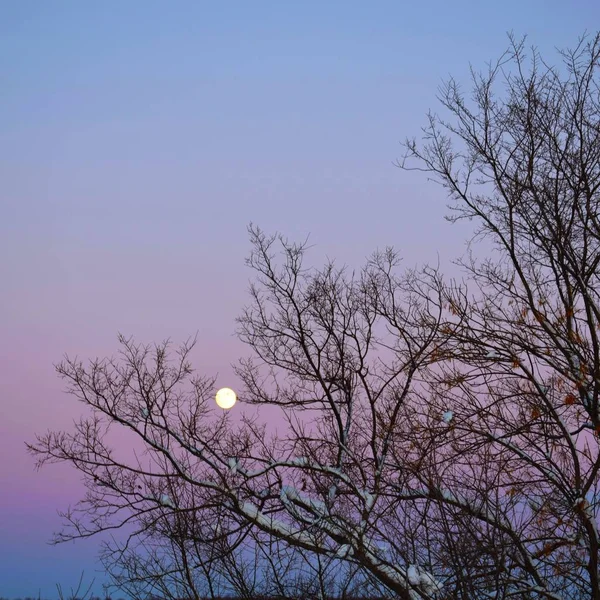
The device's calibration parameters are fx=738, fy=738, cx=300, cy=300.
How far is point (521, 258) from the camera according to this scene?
10125 millimetres

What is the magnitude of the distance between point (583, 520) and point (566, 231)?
317 cm

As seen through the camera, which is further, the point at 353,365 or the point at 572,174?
the point at 353,365

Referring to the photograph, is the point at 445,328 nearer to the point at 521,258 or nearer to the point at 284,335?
the point at 521,258

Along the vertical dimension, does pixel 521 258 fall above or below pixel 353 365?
below

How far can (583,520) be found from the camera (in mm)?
8047

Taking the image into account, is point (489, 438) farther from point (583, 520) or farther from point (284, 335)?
point (284, 335)

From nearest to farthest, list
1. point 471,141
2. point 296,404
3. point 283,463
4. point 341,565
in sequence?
point 341,565, point 471,141, point 283,463, point 296,404

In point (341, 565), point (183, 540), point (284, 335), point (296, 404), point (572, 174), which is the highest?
point (284, 335)

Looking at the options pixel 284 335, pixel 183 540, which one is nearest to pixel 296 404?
pixel 284 335

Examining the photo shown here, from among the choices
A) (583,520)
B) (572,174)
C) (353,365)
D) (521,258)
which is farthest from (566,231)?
(353,365)

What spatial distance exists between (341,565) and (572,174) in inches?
198

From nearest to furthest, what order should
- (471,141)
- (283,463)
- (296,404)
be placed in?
(471,141)
(283,463)
(296,404)

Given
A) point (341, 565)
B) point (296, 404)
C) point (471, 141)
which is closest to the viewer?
point (341, 565)

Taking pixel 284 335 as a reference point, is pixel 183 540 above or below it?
below
